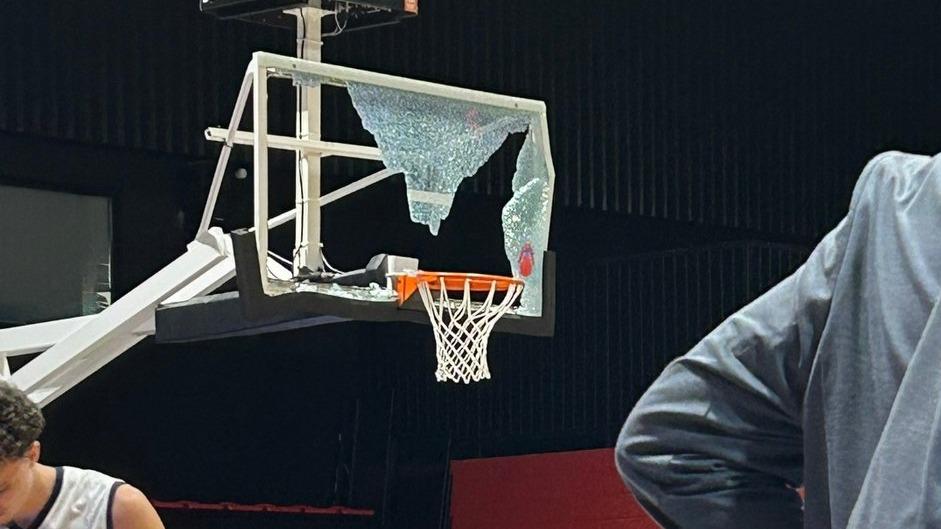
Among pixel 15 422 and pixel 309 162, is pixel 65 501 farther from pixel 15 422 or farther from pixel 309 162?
pixel 309 162

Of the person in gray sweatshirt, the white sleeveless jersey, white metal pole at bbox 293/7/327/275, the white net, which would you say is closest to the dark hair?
the white sleeveless jersey

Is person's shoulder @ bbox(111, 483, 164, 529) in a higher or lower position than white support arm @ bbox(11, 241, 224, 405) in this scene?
lower

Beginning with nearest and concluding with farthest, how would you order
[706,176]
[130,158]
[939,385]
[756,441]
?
[939,385] < [756,441] < [130,158] < [706,176]

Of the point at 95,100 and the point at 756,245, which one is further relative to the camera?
the point at 756,245

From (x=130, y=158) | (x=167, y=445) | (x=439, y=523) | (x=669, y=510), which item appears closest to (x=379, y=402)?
(x=439, y=523)

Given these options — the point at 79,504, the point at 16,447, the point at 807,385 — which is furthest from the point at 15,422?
the point at 807,385

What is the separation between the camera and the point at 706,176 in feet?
43.6

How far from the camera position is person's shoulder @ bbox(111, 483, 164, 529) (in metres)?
3.30

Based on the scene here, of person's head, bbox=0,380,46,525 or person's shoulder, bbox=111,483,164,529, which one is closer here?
person's head, bbox=0,380,46,525

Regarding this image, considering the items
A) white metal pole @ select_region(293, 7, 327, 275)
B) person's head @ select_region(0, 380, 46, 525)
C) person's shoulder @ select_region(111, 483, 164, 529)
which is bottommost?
person's shoulder @ select_region(111, 483, 164, 529)

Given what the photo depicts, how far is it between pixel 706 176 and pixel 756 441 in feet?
39.6

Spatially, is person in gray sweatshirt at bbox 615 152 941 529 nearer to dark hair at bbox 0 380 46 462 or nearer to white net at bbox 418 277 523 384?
dark hair at bbox 0 380 46 462

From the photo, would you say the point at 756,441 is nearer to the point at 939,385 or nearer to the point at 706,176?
the point at 939,385

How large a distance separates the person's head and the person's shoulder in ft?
0.60
